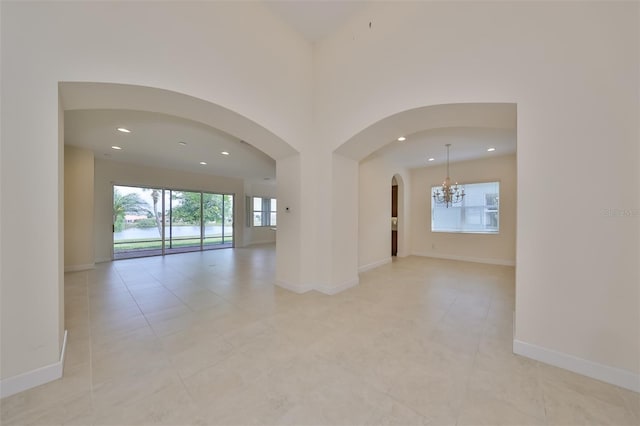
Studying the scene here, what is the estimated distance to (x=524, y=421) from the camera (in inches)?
53.3

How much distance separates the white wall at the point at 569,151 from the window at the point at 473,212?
4.97 m

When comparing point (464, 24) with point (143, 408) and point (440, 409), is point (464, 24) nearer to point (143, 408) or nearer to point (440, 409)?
point (440, 409)

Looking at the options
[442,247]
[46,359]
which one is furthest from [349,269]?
[442,247]

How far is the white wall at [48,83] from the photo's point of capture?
1.57 m

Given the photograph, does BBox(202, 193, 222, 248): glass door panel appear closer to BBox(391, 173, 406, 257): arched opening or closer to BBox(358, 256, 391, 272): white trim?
BBox(358, 256, 391, 272): white trim

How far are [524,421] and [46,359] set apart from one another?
328 cm

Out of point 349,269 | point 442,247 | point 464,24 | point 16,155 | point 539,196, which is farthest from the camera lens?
point 442,247

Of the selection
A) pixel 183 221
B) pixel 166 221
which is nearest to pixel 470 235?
pixel 183 221

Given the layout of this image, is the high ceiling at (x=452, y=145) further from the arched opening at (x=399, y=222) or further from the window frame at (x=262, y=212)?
the window frame at (x=262, y=212)

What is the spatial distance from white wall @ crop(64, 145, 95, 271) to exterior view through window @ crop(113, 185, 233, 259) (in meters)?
1.49

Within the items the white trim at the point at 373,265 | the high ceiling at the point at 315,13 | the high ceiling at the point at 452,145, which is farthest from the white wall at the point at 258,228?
the high ceiling at the point at 315,13

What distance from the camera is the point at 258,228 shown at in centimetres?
1029

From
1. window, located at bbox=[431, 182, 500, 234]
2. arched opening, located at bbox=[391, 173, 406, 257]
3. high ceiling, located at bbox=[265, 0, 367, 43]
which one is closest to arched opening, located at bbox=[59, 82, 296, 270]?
high ceiling, located at bbox=[265, 0, 367, 43]

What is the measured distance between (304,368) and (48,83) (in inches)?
116
